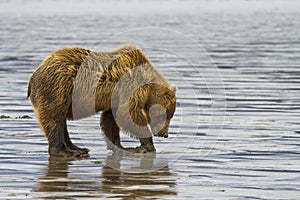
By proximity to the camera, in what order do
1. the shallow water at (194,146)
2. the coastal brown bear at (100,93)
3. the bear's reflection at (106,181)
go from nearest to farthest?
the bear's reflection at (106,181) → the shallow water at (194,146) → the coastal brown bear at (100,93)

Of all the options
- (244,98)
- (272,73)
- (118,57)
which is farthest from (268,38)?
(118,57)

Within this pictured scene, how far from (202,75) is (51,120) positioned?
9266 millimetres

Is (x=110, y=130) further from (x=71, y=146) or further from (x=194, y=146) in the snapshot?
(x=194, y=146)

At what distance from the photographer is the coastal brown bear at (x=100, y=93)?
10258 mm

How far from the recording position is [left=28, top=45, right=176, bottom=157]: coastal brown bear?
33.7 ft

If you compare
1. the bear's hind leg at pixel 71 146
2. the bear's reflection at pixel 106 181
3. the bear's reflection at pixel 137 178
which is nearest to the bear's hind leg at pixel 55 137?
the bear's reflection at pixel 106 181

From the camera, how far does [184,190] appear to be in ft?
28.2

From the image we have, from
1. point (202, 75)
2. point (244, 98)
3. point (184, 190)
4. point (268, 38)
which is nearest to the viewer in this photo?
point (184, 190)

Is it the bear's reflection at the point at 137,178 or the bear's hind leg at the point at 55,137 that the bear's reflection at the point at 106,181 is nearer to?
the bear's reflection at the point at 137,178

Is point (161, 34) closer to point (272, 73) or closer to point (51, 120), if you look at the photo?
point (272, 73)

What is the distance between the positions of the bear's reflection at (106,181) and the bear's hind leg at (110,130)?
1.62 feet

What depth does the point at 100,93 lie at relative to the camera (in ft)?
34.0

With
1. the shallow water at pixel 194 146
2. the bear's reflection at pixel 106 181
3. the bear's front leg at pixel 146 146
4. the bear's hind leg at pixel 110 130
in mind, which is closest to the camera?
the bear's reflection at pixel 106 181

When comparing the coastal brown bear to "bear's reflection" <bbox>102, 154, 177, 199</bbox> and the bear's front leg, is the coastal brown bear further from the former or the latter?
"bear's reflection" <bbox>102, 154, 177, 199</bbox>
